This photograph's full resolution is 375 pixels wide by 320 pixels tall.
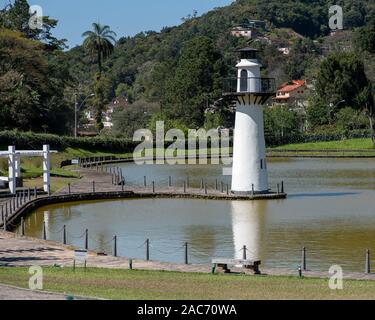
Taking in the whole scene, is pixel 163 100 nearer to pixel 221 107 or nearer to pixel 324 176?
pixel 221 107

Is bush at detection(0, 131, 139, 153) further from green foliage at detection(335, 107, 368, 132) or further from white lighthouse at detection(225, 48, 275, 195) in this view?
white lighthouse at detection(225, 48, 275, 195)

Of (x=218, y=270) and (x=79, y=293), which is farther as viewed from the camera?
(x=218, y=270)

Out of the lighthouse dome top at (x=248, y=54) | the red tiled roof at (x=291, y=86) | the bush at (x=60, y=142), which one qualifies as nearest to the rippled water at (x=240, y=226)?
the lighthouse dome top at (x=248, y=54)

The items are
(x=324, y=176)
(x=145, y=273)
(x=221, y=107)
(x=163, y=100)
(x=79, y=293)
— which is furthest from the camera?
(x=163, y=100)

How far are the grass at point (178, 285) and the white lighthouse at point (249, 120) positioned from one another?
27.3 m

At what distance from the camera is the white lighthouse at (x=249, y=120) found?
4969cm

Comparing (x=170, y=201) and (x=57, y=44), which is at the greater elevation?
(x=57, y=44)

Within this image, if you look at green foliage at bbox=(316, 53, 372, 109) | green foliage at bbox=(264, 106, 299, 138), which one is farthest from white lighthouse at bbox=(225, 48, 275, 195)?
green foliage at bbox=(316, 53, 372, 109)

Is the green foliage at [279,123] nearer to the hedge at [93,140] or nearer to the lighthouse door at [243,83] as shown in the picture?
the hedge at [93,140]

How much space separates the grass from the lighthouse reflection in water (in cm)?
523

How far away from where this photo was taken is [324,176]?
70438mm

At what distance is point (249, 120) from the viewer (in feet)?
164
